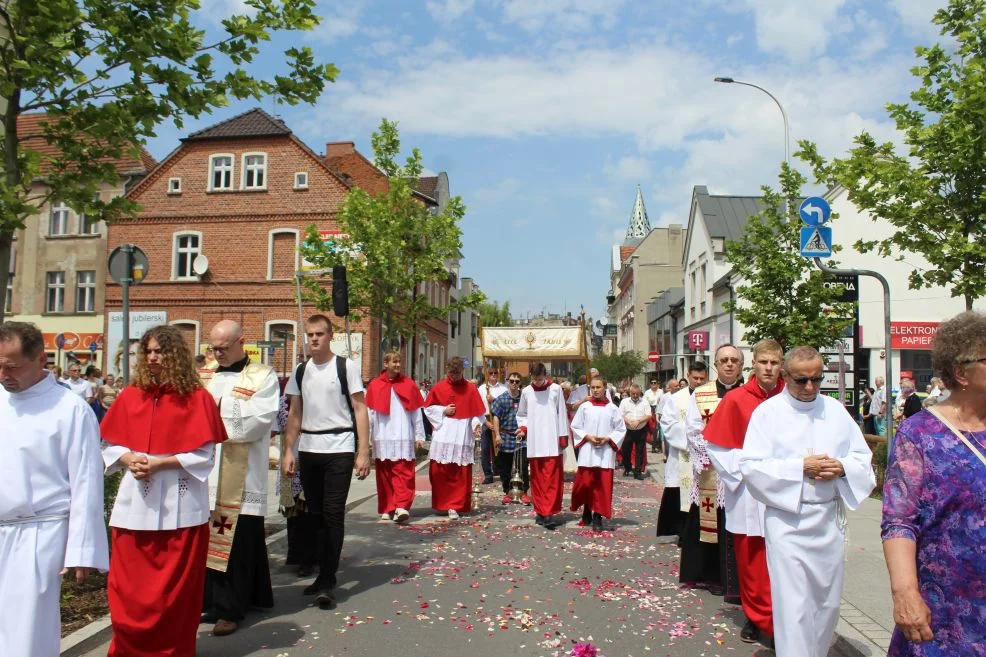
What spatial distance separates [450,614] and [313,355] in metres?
2.30

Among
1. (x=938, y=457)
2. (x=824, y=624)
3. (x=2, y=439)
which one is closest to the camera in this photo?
(x=938, y=457)

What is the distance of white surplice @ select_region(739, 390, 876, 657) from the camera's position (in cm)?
466

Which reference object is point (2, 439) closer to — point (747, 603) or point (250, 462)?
point (250, 462)

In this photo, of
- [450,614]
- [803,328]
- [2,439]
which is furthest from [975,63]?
[2,439]

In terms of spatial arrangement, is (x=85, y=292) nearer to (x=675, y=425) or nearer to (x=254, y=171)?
(x=254, y=171)

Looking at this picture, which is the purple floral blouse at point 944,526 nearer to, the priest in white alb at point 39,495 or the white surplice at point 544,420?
the priest in white alb at point 39,495

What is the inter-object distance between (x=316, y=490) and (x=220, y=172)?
30668mm

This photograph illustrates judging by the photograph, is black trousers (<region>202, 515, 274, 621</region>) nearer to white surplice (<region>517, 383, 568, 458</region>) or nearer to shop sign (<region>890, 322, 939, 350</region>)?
white surplice (<region>517, 383, 568, 458</region>)

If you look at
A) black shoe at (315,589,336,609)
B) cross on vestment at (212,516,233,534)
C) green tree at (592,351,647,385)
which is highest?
green tree at (592,351,647,385)

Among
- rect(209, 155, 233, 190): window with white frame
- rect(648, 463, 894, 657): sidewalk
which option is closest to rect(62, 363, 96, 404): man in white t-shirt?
rect(648, 463, 894, 657): sidewalk

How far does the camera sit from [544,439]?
449 inches

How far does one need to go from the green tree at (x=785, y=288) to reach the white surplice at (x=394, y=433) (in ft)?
32.4

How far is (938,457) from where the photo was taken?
3143 millimetres

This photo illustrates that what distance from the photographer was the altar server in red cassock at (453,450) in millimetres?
11898
